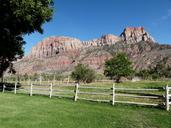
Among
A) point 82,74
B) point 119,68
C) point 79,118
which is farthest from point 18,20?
point 82,74

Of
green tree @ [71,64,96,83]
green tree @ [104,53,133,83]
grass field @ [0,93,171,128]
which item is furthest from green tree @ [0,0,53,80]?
green tree @ [71,64,96,83]

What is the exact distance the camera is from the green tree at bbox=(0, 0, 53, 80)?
95.9 feet

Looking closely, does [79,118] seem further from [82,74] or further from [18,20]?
[82,74]

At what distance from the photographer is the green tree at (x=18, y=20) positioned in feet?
95.9

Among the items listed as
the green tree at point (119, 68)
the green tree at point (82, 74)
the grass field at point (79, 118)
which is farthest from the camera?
the green tree at point (82, 74)

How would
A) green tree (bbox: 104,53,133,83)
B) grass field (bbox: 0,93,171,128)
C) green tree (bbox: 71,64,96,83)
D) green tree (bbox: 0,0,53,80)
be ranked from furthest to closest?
green tree (bbox: 71,64,96,83) → green tree (bbox: 104,53,133,83) → green tree (bbox: 0,0,53,80) → grass field (bbox: 0,93,171,128)

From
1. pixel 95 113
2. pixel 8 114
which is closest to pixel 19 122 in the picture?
pixel 8 114

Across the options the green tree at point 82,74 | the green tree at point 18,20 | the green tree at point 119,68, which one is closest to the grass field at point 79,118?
the green tree at point 18,20

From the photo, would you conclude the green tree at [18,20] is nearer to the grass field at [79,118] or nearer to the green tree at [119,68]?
the grass field at [79,118]

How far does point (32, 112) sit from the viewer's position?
1769 centimetres

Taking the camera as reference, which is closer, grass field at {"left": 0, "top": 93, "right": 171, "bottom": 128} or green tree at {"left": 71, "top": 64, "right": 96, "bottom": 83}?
grass field at {"left": 0, "top": 93, "right": 171, "bottom": 128}

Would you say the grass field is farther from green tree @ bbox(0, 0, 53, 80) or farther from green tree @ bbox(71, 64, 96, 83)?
green tree @ bbox(71, 64, 96, 83)

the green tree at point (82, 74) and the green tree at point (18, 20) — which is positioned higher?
the green tree at point (18, 20)

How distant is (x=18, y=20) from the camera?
31469 millimetres
